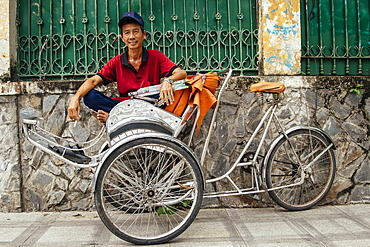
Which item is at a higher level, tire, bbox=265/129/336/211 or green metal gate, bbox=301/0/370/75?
green metal gate, bbox=301/0/370/75

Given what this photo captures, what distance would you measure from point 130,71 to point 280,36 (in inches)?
75.5

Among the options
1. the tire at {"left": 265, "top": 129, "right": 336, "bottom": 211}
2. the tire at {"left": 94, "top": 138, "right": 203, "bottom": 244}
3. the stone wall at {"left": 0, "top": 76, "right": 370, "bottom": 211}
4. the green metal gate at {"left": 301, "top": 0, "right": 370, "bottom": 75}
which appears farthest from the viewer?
the green metal gate at {"left": 301, "top": 0, "right": 370, "bottom": 75}

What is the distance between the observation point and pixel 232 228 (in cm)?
368

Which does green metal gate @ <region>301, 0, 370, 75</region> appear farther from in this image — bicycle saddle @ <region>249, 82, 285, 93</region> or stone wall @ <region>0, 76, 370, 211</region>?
bicycle saddle @ <region>249, 82, 285, 93</region>

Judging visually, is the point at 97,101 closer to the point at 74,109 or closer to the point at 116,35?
the point at 74,109

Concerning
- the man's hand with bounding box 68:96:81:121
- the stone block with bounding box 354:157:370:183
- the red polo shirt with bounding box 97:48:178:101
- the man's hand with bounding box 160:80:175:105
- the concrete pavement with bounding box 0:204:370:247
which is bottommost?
the concrete pavement with bounding box 0:204:370:247

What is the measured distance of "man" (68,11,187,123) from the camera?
364 cm

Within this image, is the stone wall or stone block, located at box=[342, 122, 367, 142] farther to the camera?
stone block, located at box=[342, 122, 367, 142]

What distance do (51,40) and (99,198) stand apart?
2.39 metres

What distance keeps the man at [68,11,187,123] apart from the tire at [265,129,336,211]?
1417mm

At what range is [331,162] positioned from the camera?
4.25 meters

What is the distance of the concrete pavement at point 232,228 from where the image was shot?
3330 millimetres

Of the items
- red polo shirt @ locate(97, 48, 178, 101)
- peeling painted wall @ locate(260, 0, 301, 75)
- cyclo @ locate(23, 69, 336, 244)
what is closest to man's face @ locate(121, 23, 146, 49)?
red polo shirt @ locate(97, 48, 178, 101)

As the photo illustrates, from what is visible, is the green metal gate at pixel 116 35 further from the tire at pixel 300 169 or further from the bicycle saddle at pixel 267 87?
the tire at pixel 300 169
